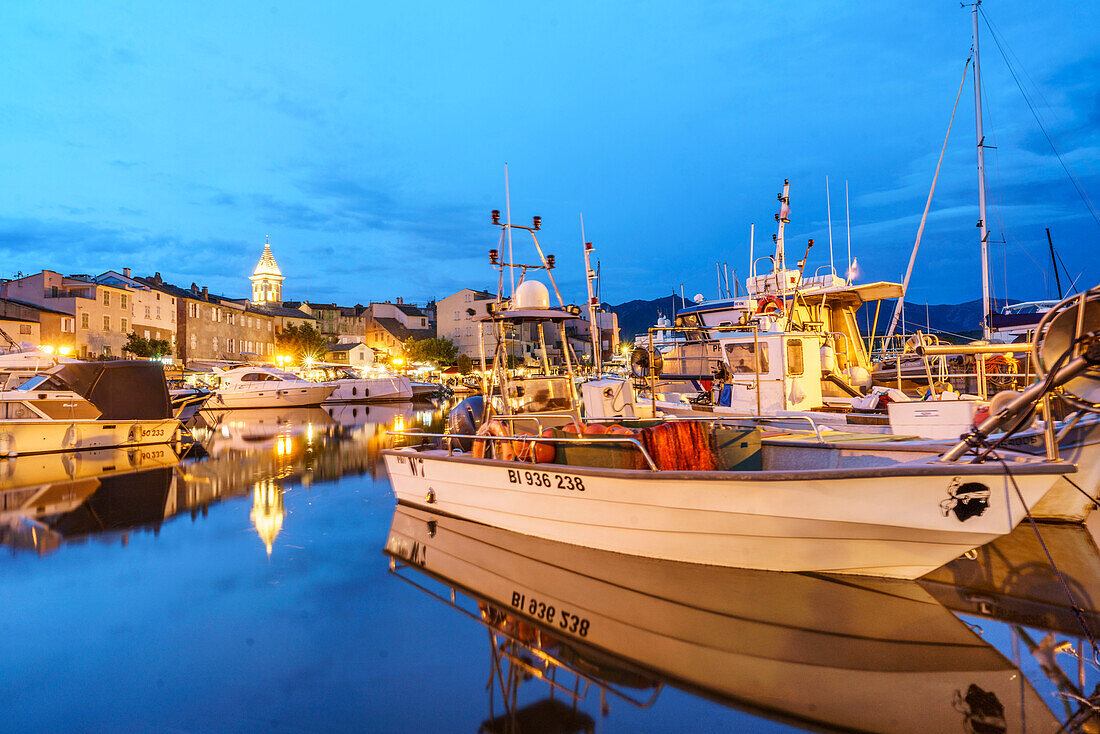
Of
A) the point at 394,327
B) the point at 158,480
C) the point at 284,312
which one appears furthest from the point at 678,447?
the point at 284,312

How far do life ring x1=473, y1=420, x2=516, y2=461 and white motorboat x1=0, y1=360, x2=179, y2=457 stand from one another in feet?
43.8

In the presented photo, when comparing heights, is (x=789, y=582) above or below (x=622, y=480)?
below

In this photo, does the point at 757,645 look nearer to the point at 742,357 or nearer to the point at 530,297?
the point at 530,297

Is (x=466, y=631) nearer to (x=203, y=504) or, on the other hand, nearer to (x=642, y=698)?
(x=642, y=698)

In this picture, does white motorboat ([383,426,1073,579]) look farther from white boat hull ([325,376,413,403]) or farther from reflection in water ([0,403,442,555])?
white boat hull ([325,376,413,403])

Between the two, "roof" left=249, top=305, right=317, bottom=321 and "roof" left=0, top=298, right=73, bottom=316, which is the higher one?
"roof" left=249, top=305, right=317, bottom=321

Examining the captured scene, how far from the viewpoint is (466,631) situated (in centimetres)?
489

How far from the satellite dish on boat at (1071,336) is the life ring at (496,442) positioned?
16.1 ft

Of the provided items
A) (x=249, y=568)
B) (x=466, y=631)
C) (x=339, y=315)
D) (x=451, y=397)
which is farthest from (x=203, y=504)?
(x=339, y=315)

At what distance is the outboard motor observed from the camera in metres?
8.86

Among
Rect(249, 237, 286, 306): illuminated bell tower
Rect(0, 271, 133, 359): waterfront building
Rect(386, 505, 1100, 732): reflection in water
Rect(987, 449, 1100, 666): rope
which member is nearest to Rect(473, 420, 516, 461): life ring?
Rect(386, 505, 1100, 732): reflection in water

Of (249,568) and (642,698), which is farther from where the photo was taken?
(249,568)

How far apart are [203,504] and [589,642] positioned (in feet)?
26.1

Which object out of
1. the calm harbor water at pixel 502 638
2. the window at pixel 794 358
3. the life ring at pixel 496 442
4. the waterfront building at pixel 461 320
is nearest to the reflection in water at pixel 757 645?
the calm harbor water at pixel 502 638
